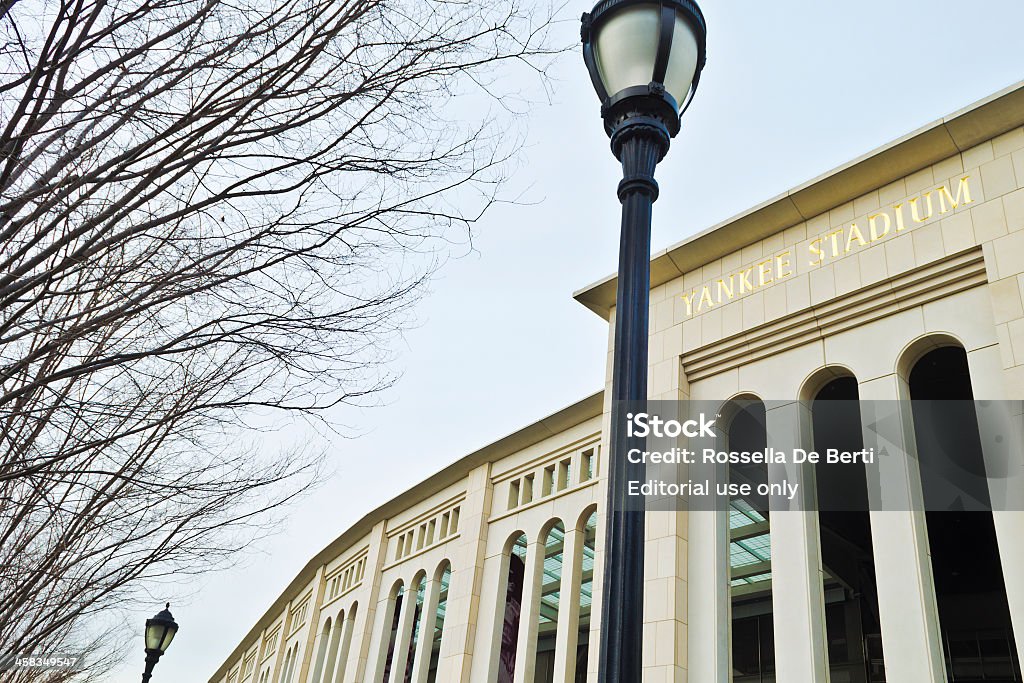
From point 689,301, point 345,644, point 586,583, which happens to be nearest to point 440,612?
point 345,644

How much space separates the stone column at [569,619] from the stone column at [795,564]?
16.5ft

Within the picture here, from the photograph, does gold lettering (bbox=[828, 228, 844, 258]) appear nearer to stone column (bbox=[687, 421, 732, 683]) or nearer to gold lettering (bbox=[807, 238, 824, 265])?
gold lettering (bbox=[807, 238, 824, 265])

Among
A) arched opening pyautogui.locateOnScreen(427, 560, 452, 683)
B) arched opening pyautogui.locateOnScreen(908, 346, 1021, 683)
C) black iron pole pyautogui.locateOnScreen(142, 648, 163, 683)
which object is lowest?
black iron pole pyautogui.locateOnScreen(142, 648, 163, 683)

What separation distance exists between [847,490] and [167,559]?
492 inches

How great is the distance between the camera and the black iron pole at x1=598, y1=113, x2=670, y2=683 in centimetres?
300

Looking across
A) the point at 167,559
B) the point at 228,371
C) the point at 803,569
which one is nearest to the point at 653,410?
the point at 803,569

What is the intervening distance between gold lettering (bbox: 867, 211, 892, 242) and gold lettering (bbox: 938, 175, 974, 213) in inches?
22.4

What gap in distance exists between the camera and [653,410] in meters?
10.9

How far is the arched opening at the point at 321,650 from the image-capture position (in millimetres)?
23844

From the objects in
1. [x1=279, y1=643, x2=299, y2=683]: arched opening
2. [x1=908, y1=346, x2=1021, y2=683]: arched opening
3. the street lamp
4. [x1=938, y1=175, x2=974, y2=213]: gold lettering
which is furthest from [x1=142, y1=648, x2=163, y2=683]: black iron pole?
[x1=279, y1=643, x2=299, y2=683]: arched opening

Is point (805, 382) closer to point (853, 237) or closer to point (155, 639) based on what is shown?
point (853, 237)

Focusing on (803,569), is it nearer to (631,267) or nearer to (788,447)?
(788,447)

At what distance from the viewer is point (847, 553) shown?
19875 mm

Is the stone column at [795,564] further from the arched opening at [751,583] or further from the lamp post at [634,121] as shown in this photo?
the lamp post at [634,121]
